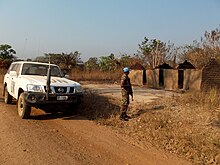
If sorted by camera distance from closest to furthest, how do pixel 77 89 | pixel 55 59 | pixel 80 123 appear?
pixel 80 123 < pixel 77 89 < pixel 55 59

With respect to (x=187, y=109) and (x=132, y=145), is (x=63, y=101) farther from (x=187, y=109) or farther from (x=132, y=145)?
(x=187, y=109)

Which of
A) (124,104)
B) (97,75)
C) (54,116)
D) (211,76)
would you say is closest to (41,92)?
(54,116)

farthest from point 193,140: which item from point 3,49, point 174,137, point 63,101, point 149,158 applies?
point 3,49

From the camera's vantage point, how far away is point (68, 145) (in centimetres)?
611

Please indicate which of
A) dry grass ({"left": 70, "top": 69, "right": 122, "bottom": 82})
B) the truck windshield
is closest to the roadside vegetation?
the truck windshield

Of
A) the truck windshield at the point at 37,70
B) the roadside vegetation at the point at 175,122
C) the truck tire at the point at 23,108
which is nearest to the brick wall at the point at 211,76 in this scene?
the roadside vegetation at the point at 175,122

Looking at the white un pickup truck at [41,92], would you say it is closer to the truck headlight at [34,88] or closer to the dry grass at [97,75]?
the truck headlight at [34,88]

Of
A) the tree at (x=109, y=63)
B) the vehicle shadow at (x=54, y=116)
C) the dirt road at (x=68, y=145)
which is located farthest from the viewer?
the tree at (x=109, y=63)

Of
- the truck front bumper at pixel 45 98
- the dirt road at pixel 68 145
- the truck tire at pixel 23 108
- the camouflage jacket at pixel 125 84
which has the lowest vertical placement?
the dirt road at pixel 68 145

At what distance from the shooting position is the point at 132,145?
20.6 ft

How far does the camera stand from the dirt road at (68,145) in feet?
17.4

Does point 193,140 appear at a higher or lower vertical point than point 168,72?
lower

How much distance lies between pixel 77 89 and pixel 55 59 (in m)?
22.8

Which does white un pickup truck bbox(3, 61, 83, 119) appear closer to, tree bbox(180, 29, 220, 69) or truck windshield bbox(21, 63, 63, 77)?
truck windshield bbox(21, 63, 63, 77)
